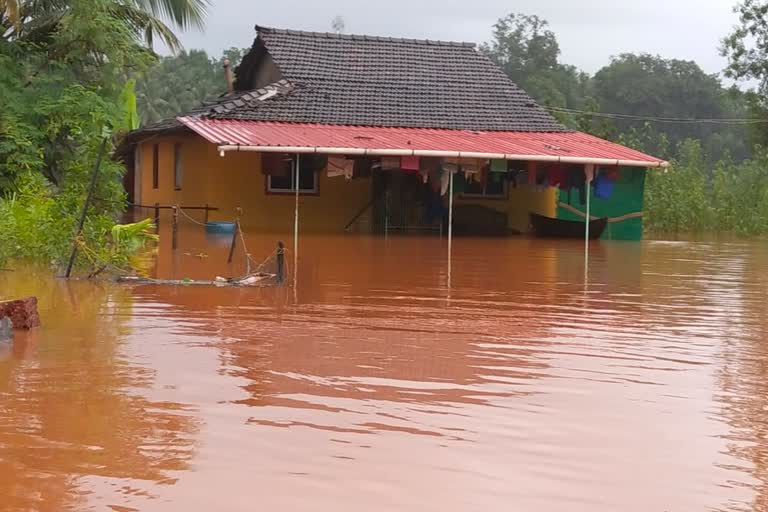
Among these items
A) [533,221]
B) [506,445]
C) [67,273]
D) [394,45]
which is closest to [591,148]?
[533,221]

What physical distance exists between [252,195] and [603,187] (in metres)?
7.42

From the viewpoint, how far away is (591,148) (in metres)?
21.8

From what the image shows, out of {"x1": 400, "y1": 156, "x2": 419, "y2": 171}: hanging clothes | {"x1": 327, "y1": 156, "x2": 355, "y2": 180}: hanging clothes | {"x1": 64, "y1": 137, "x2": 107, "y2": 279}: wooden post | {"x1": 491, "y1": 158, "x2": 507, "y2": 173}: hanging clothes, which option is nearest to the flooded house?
{"x1": 327, "y1": 156, "x2": 355, "y2": 180}: hanging clothes

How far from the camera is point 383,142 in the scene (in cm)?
1986

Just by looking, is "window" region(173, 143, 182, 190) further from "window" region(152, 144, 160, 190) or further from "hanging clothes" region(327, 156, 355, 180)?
"hanging clothes" region(327, 156, 355, 180)

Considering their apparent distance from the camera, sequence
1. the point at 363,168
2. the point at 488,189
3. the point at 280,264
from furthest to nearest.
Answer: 1. the point at 488,189
2. the point at 363,168
3. the point at 280,264

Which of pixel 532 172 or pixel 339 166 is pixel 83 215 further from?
pixel 532 172

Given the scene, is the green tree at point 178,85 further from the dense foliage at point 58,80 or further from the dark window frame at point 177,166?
the dense foliage at point 58,80

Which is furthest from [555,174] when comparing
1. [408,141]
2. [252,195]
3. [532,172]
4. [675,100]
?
[675,100]

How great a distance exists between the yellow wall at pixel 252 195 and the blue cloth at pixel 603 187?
5.10m

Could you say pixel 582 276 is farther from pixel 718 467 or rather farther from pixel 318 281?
pixel 718 467

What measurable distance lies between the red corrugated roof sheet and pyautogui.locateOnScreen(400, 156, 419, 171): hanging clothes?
0.18 metres

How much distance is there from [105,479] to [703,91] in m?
57.6

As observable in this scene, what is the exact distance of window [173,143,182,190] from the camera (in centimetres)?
2572
